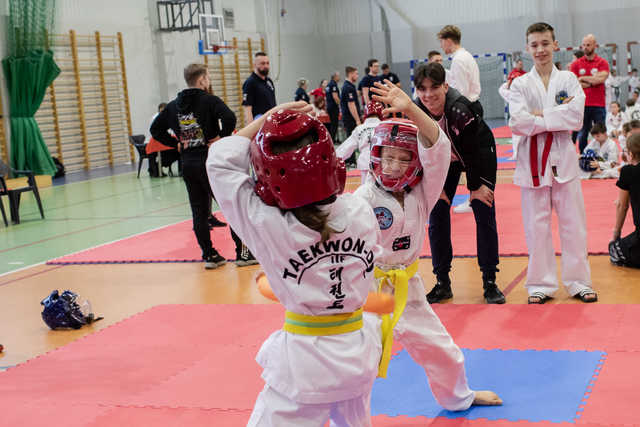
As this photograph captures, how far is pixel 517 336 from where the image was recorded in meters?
4.38

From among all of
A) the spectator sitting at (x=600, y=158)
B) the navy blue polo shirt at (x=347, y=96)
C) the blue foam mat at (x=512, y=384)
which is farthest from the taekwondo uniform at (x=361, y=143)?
the navy blue polo shirt at (x=347, y=96)

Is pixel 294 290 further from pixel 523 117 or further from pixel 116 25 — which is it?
pixel 116 25

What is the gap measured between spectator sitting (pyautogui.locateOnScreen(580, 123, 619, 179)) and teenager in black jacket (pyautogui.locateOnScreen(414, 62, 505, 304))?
18.9 feet

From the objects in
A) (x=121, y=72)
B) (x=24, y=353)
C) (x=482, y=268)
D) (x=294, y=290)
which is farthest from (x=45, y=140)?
(x=294, y=290)

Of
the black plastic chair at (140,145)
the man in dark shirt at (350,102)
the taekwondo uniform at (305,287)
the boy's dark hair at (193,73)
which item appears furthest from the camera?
the black plastic chair at (140,145)

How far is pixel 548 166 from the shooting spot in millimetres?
4859

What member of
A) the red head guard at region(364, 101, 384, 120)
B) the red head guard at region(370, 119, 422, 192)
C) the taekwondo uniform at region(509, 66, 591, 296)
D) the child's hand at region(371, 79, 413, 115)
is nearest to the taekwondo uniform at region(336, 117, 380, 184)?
the red head guard at region(364, 101, 384, 120)

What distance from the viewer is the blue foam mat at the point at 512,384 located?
334cm

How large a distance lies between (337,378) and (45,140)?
52.1ft

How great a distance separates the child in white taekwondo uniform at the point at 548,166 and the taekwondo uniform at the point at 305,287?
9.74ft

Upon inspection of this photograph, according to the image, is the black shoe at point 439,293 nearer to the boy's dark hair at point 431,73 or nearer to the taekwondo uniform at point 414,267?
the boy's dark hair at point 431,73

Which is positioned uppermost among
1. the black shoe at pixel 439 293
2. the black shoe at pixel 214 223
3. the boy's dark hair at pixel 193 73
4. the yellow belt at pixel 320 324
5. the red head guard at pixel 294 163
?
the boy's dark hair at pixel 193 73

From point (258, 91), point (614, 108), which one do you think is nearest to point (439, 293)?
point (258, 91)

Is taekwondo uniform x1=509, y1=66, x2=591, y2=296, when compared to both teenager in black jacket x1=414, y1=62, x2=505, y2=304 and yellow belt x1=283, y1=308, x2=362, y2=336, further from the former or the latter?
yellow belt x1=283, y1=308, x2=362, y2=336
